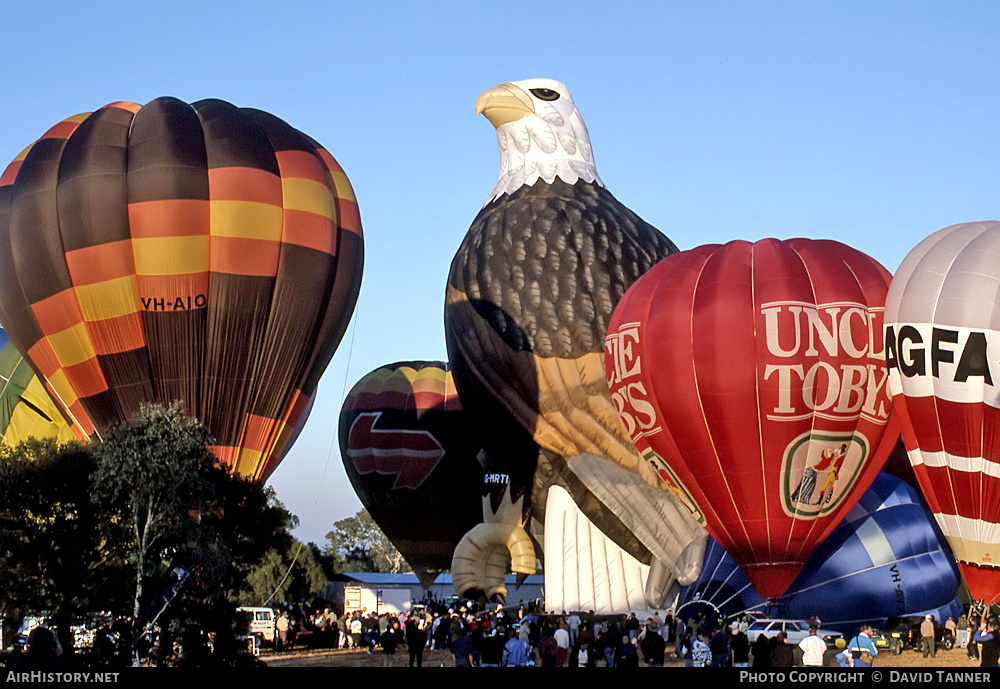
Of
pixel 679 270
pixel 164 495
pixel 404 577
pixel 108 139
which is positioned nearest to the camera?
pixel 164 495

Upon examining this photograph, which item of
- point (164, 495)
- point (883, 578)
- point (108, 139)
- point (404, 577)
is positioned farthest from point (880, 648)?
point (404, 577)

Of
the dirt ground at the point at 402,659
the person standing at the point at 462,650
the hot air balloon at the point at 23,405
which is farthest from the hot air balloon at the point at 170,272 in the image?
the person standing at the point at 462,650

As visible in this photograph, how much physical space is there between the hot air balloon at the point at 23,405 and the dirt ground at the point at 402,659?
781cm

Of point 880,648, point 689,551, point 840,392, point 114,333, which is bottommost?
point 880,648

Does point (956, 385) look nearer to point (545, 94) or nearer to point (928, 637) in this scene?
point (928, 637)

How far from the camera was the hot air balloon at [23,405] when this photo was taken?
2567 centimetres

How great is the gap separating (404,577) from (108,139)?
805 inches

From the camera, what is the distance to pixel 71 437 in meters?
24.0

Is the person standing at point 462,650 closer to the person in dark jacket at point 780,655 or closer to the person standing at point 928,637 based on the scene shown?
the person in dark jacket at point 780,655

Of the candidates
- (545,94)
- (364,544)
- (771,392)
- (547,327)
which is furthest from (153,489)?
(364,544)

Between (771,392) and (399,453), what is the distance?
40.1 ft

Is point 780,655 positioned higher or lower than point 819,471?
lower

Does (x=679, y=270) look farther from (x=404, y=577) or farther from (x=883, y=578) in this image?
(x=404, y=577)

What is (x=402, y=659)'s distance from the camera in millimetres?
19062
